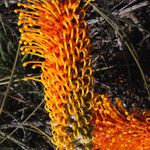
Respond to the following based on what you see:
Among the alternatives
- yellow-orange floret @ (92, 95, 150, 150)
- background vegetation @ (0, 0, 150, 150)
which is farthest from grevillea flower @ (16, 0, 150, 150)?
background vegetation @ (0, 0, 150, 150)

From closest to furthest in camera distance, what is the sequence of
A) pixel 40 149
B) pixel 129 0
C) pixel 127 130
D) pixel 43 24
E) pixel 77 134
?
pixel 43 24 < pixel 77 134 < pixel 127 130 < pixel 129 0 < pixel 40 149

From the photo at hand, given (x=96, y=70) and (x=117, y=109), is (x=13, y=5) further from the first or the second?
(x=117, y=109)

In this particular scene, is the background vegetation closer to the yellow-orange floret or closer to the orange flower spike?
the yellow-orange floret

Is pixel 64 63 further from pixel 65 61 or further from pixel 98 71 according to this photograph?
pixel 98 71

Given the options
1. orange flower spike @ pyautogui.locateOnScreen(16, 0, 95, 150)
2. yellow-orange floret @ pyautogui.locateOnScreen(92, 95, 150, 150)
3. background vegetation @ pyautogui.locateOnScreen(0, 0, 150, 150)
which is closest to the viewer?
orange flower spike @ pyautogui.locateOnScreen(16, 0, 95, 150)

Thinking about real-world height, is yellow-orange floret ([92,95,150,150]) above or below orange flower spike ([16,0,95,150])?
below

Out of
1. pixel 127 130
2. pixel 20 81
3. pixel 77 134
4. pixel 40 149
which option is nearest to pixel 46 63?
pixel 77 134
